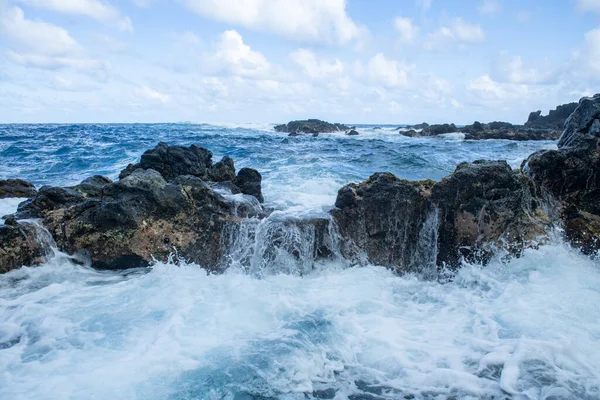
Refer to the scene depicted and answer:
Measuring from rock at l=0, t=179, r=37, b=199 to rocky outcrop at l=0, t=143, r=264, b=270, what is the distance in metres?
4.83

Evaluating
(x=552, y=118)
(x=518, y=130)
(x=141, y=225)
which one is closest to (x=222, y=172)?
(x=141, y=225)

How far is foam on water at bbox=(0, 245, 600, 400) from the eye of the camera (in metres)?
3.92

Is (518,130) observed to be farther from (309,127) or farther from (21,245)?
(21,245)

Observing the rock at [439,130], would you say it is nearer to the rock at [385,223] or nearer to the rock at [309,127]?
the rock at [309,127]

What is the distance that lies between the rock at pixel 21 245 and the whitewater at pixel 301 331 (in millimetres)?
178

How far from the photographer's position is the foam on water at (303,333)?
3.92 meters

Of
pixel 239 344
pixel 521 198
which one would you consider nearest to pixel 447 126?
pixel 521 198

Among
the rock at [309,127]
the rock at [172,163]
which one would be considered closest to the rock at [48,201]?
the rock at [172,163]

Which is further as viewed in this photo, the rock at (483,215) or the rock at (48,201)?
the rock at (48,201)

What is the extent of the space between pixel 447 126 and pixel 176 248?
56.2m

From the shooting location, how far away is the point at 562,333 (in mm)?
4629

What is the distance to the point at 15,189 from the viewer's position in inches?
457

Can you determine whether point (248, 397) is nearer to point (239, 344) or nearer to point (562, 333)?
point (239, 344)

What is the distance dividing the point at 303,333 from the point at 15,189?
1125 cm
